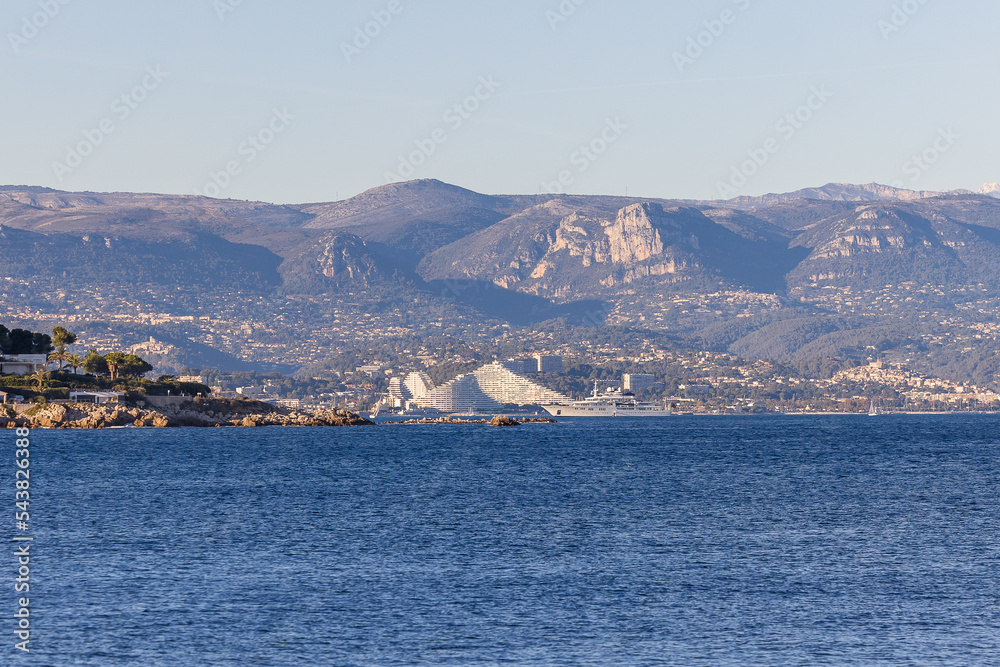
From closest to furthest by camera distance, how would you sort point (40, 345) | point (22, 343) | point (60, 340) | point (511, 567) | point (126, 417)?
point (511, 567), point (126, 417), point (60, 340), point (22, 343), point (40, 345)

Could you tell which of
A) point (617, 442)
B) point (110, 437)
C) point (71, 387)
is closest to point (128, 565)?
point (110, 437)

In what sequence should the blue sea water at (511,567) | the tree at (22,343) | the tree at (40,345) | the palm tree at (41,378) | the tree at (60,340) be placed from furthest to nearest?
the tree at (40,345), the tree at (22,343), the tree at (60,340), the palm tree at (41,378), the blue sea water at (511,567)

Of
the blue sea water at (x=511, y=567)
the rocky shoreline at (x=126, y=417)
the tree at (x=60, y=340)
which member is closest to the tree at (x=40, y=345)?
the tree at (x=60, y=340)

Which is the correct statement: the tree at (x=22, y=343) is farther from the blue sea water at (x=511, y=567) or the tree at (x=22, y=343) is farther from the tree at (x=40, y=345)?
the blue sea water at (x=511, y=567)

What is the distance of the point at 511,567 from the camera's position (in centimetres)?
4953

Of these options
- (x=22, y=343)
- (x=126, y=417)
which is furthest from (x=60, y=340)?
(x=126, y=417)

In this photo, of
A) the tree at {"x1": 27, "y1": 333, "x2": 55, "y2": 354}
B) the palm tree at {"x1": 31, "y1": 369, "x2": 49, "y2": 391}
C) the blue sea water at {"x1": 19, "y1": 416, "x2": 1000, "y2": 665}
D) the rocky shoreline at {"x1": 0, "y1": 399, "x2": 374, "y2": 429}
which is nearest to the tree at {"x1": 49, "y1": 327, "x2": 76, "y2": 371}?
the tree at {"x1": 27, "y1": 333, "x2": 55, "y2": 354}

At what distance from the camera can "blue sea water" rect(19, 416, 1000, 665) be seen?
120 ft

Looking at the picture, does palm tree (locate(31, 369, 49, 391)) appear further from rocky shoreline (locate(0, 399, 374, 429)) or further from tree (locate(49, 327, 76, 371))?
tree (locate(49, 327, 76, 371))

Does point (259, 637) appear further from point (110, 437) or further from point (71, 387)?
point (71, 387)

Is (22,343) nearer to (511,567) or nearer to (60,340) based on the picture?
(60,340)

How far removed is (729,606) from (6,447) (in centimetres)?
9808

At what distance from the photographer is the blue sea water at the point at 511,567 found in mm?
36469

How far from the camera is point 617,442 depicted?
15775 cm
